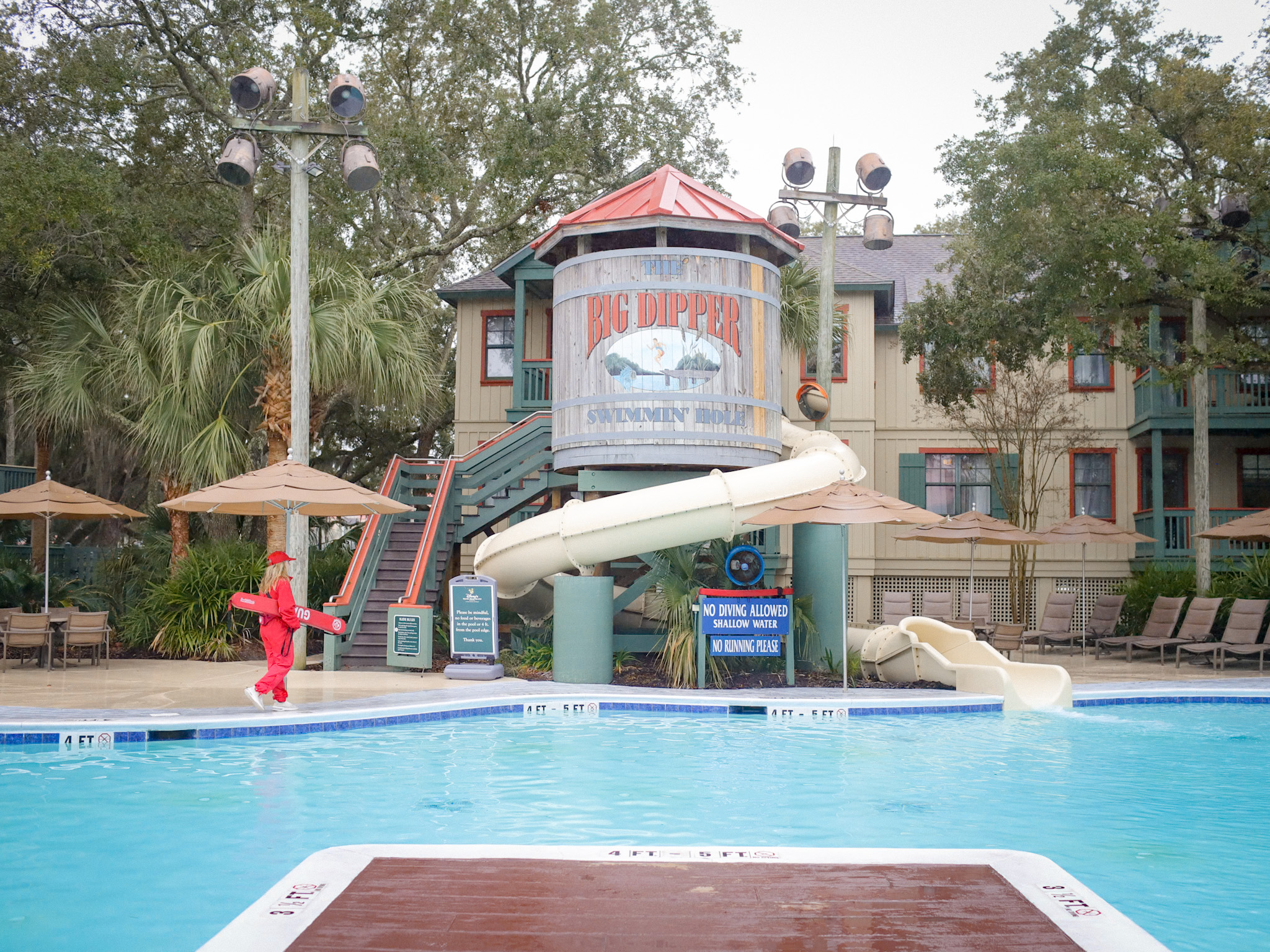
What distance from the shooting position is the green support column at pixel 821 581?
15.0m

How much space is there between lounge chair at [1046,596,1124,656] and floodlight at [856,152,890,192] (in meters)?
7.95

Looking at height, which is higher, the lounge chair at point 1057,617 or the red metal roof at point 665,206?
the red metal roof at point 665,206

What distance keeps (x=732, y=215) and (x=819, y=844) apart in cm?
1026

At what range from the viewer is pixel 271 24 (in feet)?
70.8

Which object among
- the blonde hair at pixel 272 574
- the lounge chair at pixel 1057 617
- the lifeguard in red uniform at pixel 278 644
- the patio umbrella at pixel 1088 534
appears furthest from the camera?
the lounge chair at pixel 1057 617

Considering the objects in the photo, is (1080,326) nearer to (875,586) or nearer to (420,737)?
(875,586)

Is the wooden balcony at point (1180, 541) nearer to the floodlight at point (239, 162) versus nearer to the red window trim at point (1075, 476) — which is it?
the red window trim at point (1075, 476)

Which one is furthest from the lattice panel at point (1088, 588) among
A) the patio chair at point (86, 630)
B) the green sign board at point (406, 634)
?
the patio chair at point (86, 630)

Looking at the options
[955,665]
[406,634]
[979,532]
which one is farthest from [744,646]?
[979,532]

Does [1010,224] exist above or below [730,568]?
above

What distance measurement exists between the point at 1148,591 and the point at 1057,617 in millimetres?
1740

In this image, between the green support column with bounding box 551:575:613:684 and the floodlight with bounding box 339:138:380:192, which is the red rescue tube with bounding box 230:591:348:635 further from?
the floodlight with bounding box 339:138:380:192

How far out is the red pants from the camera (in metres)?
11.2

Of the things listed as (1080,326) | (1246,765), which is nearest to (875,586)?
(1080,326)
